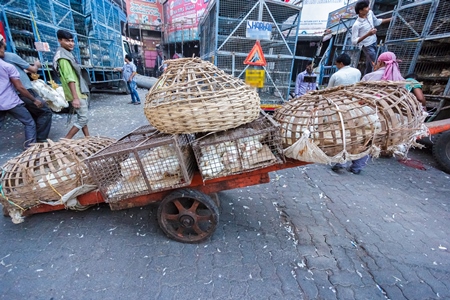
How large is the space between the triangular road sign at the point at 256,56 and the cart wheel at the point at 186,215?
14.8 ft

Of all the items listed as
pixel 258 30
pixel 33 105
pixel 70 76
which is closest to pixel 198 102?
pixel 70 76

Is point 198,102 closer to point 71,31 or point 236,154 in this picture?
point 236,154

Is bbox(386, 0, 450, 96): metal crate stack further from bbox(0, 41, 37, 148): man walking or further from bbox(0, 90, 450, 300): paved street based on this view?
bbox(0, 41, 37, 148): man walking

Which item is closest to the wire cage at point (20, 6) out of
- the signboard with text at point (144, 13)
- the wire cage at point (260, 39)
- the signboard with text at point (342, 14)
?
the wire cage at point (260, 39)

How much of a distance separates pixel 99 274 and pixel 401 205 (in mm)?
3561

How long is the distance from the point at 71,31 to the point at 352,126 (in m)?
9.38

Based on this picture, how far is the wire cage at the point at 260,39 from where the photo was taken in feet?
19.1

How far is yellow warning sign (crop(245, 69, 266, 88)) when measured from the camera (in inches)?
234

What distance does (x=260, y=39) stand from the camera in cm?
597

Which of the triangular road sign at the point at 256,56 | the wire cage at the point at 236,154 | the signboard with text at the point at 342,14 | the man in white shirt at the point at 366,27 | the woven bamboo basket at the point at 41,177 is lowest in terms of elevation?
the woven bamboo basket at the point at 41,177

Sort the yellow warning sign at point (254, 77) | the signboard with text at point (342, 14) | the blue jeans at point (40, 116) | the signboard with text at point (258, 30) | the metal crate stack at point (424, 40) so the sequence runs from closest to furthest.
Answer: the blue jeans at point (40, 116)
the metal crate stack at point (424, 40)
the signboard with text at point (258, 30)
the yellow warning sign at point (254, 77)
the signboard with text at point (342, 14)

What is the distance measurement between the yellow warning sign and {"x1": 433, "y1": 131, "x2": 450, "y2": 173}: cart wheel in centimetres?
394

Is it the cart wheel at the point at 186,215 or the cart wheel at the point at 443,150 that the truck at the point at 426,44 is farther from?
the cart wheel at the point at 186,215

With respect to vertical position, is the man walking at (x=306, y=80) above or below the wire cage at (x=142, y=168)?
above
